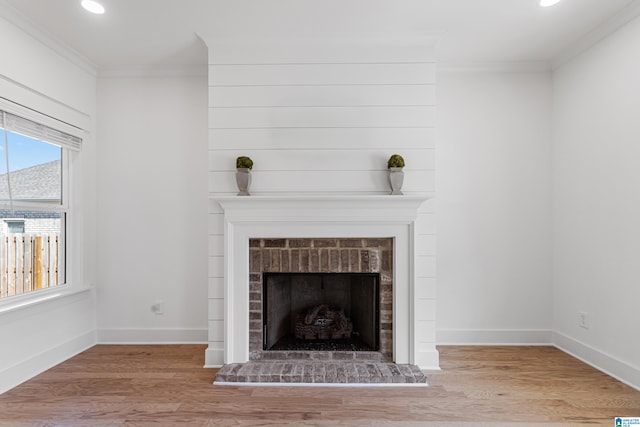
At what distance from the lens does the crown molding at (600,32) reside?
249 cm

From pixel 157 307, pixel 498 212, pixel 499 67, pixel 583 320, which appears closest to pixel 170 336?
pixel 157 307

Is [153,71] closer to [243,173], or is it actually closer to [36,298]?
[243,173]

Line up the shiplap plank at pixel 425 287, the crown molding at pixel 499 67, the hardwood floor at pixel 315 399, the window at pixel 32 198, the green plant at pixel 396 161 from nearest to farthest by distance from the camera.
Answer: the hardwood floor at pixel 315 399 → the window at pixel 32 198 → the green plant at pixel 396 161 → the shiplap plank at pixel 425 287 → the crown molding at pixel 499 67

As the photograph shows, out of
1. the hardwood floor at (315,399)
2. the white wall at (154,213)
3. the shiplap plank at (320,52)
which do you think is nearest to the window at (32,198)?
the white wall at (154,213)

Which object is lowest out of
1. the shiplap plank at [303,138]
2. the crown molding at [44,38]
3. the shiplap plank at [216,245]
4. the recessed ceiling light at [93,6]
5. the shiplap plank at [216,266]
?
the shiplap plank at [216,266]

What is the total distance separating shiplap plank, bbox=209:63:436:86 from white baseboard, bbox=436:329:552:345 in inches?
88.5

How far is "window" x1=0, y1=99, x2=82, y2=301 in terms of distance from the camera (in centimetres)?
257

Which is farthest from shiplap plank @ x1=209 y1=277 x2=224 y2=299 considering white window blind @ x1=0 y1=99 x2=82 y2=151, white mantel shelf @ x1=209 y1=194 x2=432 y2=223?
white window blind @ x1=0 y1=99 x2=82 y2=151

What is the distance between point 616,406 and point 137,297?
3651 millimetres

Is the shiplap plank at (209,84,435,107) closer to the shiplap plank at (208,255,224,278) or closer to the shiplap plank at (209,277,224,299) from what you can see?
the shiplap plank at (208,255,224,278)

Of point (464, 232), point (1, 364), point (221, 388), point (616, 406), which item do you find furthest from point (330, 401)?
point (1, 364)

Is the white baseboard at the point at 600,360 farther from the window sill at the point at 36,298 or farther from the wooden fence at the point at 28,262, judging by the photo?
the wooden fence at the point at 28,262

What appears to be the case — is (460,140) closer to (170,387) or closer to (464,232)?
(464,232)

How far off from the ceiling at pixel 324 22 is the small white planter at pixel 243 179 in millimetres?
1025
